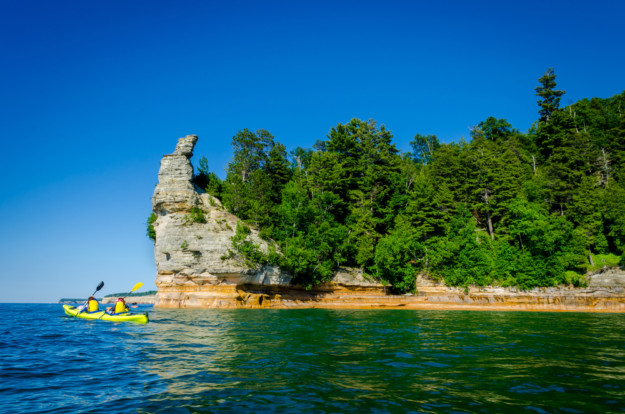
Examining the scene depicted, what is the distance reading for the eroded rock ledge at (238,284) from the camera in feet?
123

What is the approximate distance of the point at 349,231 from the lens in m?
48.3

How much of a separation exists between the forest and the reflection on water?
25233 mm

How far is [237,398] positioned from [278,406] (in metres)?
1.06

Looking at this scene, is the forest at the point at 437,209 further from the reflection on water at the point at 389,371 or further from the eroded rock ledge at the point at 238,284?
the reflection on water at the point at 389,371

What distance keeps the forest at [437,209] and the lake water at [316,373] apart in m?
25.4

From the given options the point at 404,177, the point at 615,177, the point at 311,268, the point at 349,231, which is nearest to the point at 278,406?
the point at 311,268

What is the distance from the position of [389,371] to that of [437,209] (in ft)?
132

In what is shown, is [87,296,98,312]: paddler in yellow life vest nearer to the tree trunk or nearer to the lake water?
the lake water

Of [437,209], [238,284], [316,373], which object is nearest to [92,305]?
[238,284]

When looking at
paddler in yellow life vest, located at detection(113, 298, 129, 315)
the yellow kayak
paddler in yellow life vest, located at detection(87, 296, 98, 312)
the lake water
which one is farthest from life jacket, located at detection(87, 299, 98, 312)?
the lake water

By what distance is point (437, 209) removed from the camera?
1852 inches

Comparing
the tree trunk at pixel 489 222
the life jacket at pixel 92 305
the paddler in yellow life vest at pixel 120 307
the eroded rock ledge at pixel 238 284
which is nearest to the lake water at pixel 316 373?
the paddler in yellow life vest at pixel 120 307

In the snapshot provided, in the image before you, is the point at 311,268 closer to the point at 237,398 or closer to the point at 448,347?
the point at 448,347

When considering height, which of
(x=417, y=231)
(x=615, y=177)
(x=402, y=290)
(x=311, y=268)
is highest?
(x=615, y=177)
